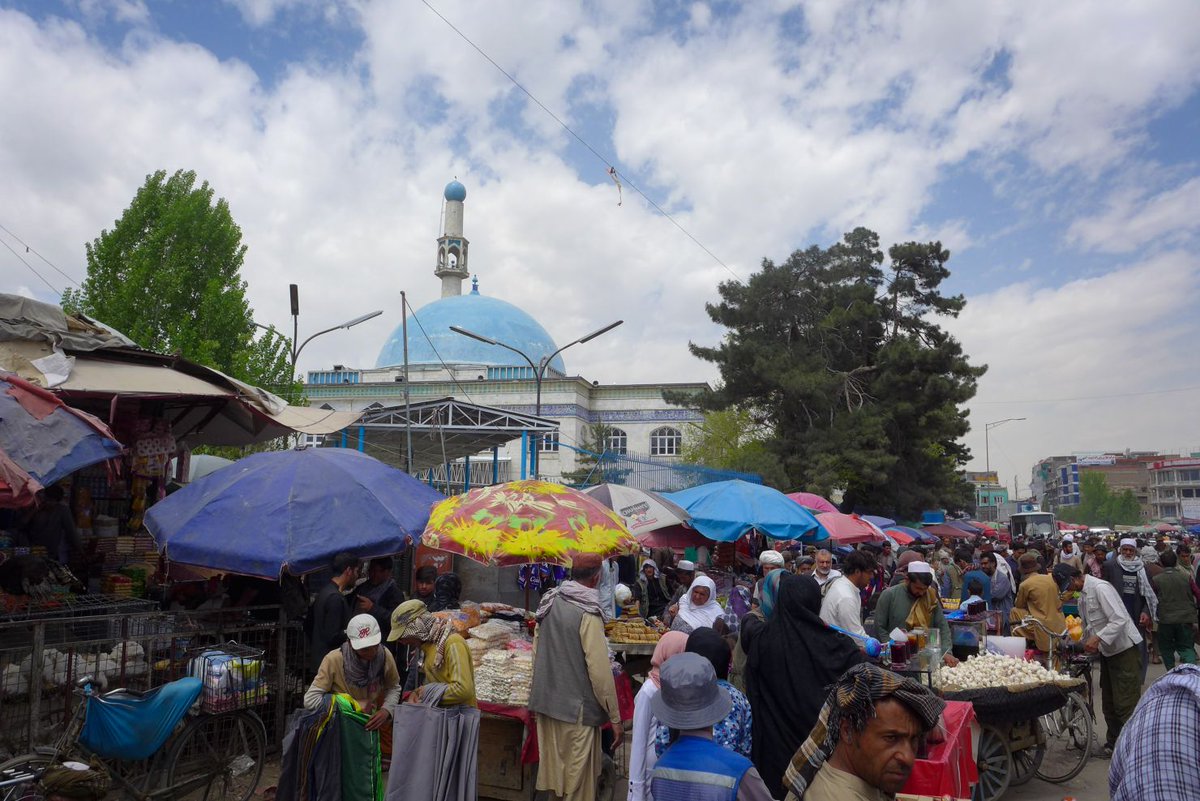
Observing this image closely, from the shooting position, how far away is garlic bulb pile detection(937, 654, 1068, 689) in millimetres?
5684

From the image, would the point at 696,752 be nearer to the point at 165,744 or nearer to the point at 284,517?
the point at 165,744

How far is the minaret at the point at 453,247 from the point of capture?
4738 centimetres

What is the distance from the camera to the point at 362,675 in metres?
4.58

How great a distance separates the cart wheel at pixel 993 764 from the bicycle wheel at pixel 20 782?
217 inches

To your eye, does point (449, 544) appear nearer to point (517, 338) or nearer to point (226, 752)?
point (226, 752)

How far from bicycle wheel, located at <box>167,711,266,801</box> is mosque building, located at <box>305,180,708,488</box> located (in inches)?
1251

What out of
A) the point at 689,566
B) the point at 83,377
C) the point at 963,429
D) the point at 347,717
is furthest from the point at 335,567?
the point at 963,429

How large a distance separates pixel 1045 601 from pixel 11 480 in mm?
8314

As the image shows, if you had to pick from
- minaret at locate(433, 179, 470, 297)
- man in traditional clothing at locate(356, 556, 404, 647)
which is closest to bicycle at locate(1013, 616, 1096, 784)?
man in traditional clothing at locate(356, 556, 404, 647)

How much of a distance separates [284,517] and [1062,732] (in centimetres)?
675

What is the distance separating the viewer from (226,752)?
5.56m

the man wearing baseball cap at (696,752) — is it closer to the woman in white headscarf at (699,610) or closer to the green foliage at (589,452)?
the woman in white headscarf at (699,610)

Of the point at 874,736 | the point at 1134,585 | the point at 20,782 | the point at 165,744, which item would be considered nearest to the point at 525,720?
the point at 165,744

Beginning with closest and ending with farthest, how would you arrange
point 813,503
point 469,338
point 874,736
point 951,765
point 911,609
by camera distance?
point 874,736 → point 951,765 → point 911,609 → point 813,503 → point 469,338
